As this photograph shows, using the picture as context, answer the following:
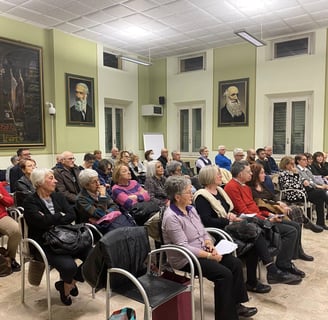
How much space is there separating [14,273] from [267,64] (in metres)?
6.85

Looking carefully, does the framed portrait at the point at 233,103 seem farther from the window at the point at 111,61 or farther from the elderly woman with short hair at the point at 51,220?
the elderly woman with short hair at the point at 51,220

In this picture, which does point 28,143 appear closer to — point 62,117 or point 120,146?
point 62,117

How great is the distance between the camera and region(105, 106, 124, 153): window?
28.8 feet

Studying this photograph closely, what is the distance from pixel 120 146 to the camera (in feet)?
30.2

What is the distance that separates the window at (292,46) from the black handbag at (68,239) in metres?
6.76

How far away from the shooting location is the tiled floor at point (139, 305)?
2.39 m

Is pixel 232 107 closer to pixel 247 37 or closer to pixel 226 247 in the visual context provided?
pixel 247 37

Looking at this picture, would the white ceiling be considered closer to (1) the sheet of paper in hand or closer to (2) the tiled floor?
(1) the sheet of paper in hand

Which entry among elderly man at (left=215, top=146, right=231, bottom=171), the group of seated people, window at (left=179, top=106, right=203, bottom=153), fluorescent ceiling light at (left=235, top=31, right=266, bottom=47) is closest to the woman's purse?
the group of seated people

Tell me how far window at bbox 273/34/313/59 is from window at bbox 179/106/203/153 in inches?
97.3

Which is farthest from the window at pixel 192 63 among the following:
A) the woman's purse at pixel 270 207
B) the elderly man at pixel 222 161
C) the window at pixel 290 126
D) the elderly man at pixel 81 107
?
the woman's purse at pixel 270 207

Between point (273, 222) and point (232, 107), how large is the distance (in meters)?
5.44

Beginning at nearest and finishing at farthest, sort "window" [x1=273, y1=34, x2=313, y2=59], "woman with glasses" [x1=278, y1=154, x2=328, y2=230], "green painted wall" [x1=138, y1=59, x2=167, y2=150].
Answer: "woman with glasses" [x1=278, y1=154, x2=328, y2=230]
"window" [x1=273, y1=34, x2=313, y2=59]
"green painted wall" [x1=138, y1=59, x2=167, y2=150]

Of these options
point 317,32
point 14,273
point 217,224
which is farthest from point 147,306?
point 317,32
